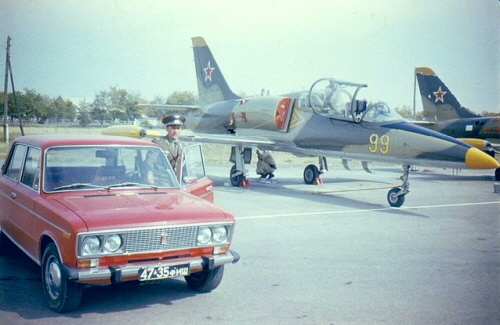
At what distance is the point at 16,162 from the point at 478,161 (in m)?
8.95

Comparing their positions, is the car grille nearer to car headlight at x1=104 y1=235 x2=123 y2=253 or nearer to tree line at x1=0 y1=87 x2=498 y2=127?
car headlight at x1=104 y1=235 x2=123 y2=253

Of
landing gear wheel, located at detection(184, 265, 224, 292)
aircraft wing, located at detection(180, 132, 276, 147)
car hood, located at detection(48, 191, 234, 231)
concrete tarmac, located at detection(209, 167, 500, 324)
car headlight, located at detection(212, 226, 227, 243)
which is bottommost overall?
concrete tarmac, located at detection(209, 167, 500, 324)

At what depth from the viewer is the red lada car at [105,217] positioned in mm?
4352

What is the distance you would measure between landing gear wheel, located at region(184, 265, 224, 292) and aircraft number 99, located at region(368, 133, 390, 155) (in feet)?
24.7

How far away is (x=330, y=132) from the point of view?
43.5 ft

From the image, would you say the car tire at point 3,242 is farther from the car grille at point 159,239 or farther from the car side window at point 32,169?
the car grille at point 159,239

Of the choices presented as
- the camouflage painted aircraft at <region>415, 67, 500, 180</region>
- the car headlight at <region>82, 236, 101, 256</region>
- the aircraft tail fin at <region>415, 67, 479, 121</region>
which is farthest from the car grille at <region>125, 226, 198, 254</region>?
the aircraft tail fin at <region>415, 67, 479, 121</region>

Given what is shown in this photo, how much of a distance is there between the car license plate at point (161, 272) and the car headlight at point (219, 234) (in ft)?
1.46

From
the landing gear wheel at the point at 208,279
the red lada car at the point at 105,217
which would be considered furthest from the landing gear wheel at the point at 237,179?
the landing gear wheel at the point at 208,279

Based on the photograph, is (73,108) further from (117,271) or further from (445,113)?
(117,271)

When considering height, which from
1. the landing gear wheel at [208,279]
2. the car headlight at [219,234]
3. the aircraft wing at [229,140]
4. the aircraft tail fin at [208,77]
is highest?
the aircraft tail fin at [208,77]

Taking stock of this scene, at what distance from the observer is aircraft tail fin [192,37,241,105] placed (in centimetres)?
1997

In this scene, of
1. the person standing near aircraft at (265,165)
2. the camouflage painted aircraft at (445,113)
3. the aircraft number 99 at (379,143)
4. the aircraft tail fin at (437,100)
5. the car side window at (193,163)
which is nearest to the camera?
the car side window at (193,163)

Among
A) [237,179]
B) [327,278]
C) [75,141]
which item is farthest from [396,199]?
[75,141]
